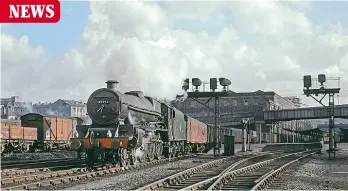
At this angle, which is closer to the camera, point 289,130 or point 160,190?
point 160,190

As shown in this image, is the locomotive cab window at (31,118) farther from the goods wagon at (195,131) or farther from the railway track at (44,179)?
the railway track at (44,179)

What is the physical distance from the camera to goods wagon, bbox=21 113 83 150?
34938 millimetres

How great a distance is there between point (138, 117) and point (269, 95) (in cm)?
7195

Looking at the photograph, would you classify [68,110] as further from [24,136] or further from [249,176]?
[249,176]

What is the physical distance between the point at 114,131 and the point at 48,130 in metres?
17.9

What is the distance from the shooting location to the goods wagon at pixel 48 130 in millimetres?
34938

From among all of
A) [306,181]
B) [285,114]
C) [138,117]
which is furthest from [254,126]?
[306,181]

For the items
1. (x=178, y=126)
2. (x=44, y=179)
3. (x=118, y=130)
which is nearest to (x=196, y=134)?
(x=178, y=126)

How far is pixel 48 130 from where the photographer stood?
35.4 m

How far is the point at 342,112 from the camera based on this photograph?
6675 cm

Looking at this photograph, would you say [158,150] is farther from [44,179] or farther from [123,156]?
[44,179]

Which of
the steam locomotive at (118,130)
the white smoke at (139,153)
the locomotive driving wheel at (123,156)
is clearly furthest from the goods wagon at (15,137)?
the locomotive driving wheel at (123,156)

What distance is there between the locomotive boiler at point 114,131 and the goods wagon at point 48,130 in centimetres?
1573

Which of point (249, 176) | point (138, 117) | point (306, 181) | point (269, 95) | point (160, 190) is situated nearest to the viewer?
point (160, 190)
